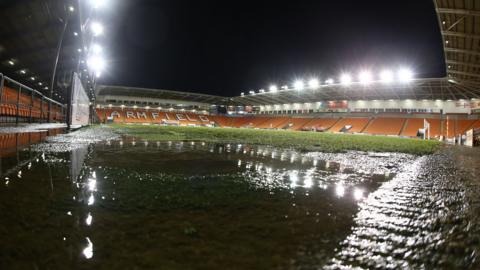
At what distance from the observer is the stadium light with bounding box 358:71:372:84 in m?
38.0

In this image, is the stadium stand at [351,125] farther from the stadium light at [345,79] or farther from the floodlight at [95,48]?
the floodlight at [95,48]

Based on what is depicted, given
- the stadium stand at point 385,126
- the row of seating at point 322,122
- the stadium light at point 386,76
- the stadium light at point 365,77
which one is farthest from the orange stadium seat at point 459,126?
the stadium light at point 365,77

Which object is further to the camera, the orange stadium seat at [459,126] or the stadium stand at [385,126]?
the stadium stand at [385,126]

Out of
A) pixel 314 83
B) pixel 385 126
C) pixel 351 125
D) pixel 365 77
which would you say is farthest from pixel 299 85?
pixel 385 126

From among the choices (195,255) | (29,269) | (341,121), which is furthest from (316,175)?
(341,121)

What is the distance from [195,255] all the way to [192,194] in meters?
1.19

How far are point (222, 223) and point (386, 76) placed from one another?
4110 cm

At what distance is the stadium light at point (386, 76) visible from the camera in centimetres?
3558

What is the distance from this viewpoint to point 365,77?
127 ft

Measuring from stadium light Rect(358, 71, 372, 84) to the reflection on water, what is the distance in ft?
128

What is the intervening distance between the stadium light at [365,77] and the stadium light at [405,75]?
3724mm

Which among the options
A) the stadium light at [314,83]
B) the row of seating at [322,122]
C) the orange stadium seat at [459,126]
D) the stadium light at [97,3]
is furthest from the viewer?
the stadium light at [314,83]

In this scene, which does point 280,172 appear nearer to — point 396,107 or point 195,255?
point 195,255

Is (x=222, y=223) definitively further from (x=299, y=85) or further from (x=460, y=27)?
(x=299, y=85)
